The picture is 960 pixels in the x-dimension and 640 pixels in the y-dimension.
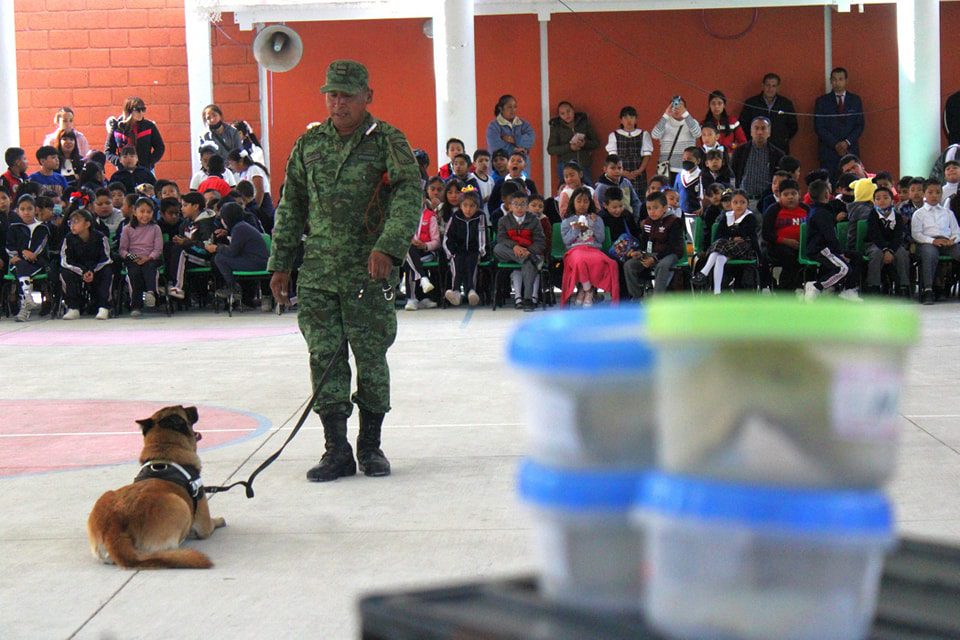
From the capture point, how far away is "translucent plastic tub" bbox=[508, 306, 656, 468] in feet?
5.88

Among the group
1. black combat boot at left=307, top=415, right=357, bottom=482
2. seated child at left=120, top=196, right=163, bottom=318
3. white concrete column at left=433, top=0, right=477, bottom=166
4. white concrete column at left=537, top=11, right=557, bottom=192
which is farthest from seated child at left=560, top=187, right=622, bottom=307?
black combat boot at left=307, top=415, right=357, bottom=482

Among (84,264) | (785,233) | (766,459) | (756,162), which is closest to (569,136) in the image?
(756,162)

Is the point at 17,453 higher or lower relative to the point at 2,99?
lower

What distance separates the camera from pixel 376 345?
627 centimetres

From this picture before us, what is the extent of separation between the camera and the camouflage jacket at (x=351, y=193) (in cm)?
621

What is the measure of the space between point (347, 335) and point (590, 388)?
453 centimetres

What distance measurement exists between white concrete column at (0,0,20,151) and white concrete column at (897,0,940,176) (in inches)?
458

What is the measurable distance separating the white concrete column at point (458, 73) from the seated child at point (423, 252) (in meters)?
2.20

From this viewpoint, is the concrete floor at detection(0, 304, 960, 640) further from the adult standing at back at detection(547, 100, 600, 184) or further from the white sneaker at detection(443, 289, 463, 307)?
the adult standing at back at detection(547, 100, 600, 184)

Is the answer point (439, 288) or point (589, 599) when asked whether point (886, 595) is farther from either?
point (439, 288)

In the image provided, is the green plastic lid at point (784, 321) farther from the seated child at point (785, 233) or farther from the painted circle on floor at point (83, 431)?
the seated child at point (785, 233)

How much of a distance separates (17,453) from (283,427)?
1.49m

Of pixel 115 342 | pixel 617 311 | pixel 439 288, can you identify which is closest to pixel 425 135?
pixel 439 288

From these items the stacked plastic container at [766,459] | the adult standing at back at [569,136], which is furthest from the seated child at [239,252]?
the stacked plastic container at [766,459]
